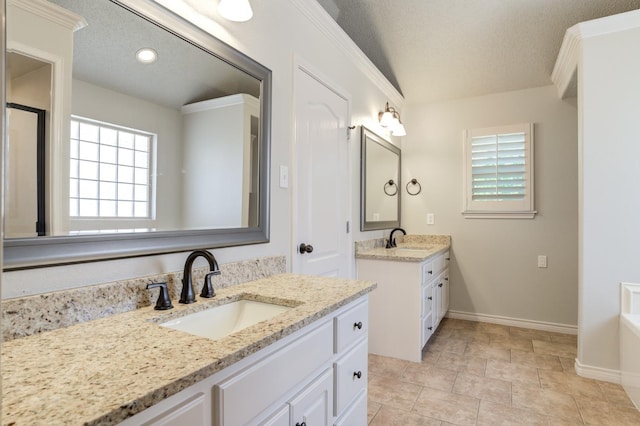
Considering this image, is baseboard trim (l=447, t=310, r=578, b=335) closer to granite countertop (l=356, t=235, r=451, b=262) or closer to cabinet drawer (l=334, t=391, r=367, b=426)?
granite countertop (l=356, t=235, r=451, b=262)

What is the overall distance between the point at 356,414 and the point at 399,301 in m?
1.34

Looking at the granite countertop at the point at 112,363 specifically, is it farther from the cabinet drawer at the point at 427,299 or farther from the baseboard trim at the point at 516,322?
the baseboard trim at the point at 516,322

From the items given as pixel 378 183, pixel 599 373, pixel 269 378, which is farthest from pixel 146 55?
pixel 599 373

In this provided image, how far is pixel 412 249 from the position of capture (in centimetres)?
351

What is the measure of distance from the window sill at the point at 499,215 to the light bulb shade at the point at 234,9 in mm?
3073

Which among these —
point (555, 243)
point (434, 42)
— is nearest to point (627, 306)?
point (555, 243)

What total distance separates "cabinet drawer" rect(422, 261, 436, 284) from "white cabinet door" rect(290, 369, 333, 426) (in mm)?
1704

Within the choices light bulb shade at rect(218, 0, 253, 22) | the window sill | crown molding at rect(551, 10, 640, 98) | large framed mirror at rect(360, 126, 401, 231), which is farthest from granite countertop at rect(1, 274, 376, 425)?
the window sill

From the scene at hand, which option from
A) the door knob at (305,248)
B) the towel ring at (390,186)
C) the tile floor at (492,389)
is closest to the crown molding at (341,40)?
the towel ring at (390,186)

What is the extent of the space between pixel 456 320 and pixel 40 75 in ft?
12.8

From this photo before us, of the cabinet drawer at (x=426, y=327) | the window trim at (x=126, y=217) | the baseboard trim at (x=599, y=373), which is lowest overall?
the baseboard trim at (x=599, y=373)

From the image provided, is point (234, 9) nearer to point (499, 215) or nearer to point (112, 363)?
point (112, 363)

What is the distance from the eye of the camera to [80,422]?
566 millimetres

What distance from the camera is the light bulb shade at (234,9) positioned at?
1433 mm
